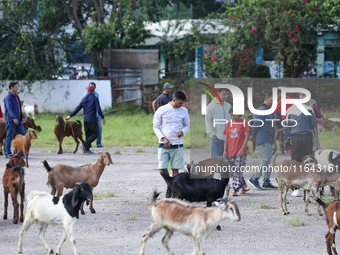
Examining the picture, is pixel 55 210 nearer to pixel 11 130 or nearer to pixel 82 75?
pixel 11 130

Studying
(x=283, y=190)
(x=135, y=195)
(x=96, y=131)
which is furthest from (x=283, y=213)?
(x=96, y=131)

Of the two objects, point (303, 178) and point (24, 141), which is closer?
point (303, 178)

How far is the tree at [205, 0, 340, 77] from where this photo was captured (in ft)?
60.9

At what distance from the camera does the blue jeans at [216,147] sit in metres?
8.23

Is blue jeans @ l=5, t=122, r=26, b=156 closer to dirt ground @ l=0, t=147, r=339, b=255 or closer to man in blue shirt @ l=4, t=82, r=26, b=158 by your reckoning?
man in blue shirt @ l=4, t=82, r=26, b=158

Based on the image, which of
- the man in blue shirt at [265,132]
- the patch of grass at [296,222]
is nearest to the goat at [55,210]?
the patch of grass at [296,222]

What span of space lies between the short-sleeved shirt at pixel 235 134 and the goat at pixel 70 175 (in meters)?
2.24

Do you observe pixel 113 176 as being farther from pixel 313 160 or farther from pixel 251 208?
pixel 313 160

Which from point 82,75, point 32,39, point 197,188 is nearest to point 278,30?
point 82,75

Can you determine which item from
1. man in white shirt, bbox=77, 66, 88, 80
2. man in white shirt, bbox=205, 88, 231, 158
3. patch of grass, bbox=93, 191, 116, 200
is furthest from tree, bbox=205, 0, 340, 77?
patch of grass, bbox=93, 191, 116, 200

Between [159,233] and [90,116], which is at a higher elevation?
[90,116]

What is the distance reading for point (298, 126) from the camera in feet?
27.1

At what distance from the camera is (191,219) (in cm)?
514

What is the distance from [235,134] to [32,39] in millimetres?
16463
